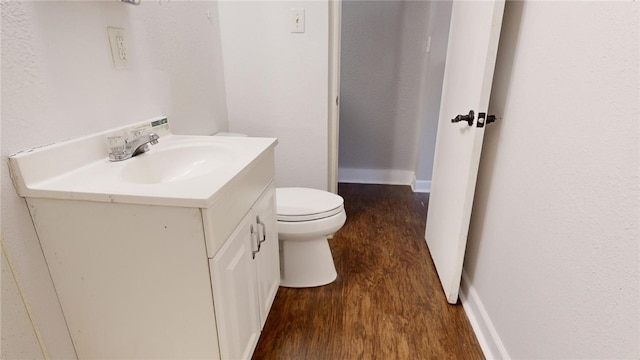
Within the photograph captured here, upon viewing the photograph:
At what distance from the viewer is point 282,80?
75.2 inches

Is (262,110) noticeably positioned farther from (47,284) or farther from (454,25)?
(47,284)

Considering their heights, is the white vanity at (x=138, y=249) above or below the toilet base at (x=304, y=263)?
above

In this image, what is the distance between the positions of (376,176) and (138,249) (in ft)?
8.41

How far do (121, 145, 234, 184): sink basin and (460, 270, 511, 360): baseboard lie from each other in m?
1.14

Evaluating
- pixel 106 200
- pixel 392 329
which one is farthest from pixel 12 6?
pixel 392 329

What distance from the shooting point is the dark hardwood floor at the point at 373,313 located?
4.31ft

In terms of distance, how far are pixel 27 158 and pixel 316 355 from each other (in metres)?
1.10

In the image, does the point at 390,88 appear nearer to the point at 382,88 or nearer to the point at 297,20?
the point at 382,88

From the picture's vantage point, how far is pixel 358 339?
136 cm

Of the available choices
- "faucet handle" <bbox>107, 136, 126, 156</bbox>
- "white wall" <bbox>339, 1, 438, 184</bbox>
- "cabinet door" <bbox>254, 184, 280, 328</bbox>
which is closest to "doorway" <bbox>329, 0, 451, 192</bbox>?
"white wall" <bbox>339, 1, 438, 184</bbox>

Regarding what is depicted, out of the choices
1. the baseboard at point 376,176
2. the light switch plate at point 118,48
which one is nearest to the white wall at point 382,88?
the baseboard at point 376,176

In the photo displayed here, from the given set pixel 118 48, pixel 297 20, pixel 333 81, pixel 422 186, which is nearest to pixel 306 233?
pixel 333 81

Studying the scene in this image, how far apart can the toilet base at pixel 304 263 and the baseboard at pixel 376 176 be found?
63.0 inches

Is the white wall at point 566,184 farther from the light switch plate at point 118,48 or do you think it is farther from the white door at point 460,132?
the light switch plate at point 118,48
